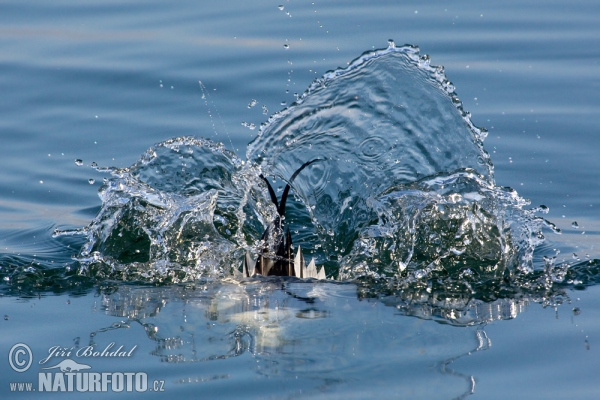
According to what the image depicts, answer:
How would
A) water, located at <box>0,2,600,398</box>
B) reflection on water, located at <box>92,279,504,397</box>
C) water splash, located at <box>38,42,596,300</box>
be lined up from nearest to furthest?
reflection on water, located at <box>92,279,504,397</box>, water, located at <box>0,2,600,398</box>, water splash, located at <box>38,42,596,300</box>

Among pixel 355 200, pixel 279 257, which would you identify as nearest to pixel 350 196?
pixel 355 200

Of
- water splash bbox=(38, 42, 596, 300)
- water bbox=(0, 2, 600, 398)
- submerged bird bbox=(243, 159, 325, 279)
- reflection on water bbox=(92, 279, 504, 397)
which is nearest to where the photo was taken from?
reflection on water bbox=(92, 279, 504, 397)

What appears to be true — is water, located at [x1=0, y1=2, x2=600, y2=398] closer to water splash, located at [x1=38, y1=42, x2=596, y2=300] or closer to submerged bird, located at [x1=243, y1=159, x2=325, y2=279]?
water splash, located at [x1=38, y1=42, x2=596, y2=300]

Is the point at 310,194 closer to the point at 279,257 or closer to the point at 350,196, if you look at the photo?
the point at 350,196

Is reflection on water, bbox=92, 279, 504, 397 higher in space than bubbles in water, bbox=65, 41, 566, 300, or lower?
lower

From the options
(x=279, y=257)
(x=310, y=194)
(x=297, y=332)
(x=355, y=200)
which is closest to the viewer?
(x=297, y=332)

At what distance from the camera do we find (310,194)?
22.1ft

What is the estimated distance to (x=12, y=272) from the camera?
5.59m

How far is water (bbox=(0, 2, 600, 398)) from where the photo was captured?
4.34m

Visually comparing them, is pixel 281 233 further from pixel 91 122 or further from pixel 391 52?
pixel 91 122

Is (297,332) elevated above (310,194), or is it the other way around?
(310,194)

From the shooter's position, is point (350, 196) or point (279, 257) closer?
point (279, 257)

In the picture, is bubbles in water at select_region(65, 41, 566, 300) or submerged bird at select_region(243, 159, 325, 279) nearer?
submerged bird at select_region(243, 159, 325, 279)

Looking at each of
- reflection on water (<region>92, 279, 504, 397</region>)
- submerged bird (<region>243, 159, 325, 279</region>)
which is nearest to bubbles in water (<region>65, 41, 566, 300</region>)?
submerged bird (<region>243, 159, 325, 279</region>)
